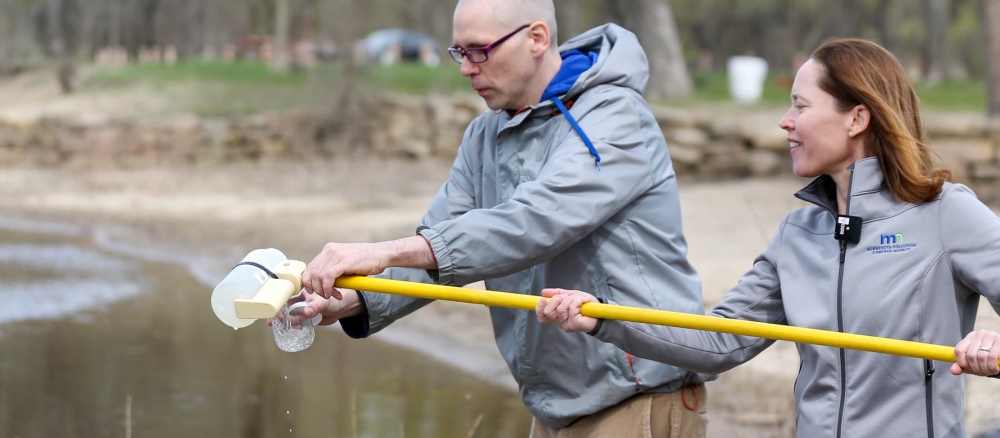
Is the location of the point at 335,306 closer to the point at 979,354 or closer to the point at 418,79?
the point at 979,354

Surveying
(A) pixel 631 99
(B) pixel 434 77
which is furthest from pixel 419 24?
(A) pixel 631 99

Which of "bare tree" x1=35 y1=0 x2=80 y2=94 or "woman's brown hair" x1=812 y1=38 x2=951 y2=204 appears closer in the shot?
"woman's brown hair" x1=812 y1=38 x2=951 y2=204

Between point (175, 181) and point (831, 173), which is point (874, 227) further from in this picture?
point (175, 181)

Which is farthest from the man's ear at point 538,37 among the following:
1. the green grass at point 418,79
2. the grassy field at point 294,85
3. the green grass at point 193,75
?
the green grass at point 193,75

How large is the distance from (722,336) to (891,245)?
0.45 meters

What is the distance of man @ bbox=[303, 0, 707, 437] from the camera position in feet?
8.41

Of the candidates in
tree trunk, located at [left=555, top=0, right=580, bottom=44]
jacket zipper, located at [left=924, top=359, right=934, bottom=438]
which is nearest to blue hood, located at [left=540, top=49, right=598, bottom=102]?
jacket zipper, located at [left=924, top=359, right=934, bottom=438]

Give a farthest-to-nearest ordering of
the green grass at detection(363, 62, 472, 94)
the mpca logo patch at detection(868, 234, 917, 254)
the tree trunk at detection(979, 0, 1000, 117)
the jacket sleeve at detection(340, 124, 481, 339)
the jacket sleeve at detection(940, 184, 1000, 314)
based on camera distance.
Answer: the green grass at detection(363, 62, 472, 94)
the tree trunk at detection(979, 0, 1000, 117)
the jacket sleeve at detection(340, 124, 481, 339)
the mpca logo patch at detection(868, 234, 917, 254)
the jacket sleeve at detection(940, 184, 1000, 314)

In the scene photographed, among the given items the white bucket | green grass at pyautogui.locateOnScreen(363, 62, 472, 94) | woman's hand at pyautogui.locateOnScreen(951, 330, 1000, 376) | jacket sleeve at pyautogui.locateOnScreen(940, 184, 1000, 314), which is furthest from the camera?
green grass at pyautogui.locateOnScreen(363, 62, 472, 94)

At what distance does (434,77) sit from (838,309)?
744 inches

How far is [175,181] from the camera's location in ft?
52.5

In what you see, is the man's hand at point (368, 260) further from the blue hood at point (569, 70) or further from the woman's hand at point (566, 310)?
the blue hood at point (569, 70)

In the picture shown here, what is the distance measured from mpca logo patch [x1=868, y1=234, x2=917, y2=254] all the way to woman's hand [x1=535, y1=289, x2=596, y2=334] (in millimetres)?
575

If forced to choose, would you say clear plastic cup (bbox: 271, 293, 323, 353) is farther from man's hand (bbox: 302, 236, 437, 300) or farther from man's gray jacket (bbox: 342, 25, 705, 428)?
man's hand (bbox: 302, 236, 437, 300)
